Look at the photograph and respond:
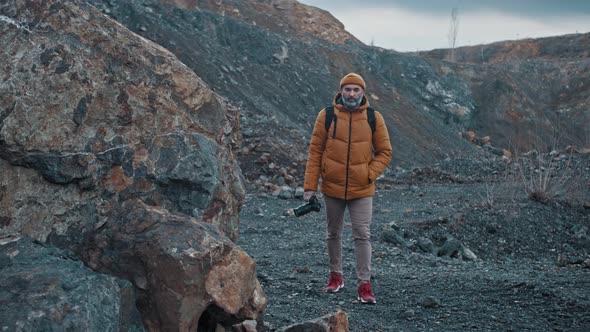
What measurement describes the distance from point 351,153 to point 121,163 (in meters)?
2.02

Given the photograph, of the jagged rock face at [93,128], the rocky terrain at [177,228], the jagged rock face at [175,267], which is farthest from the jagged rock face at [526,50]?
the jagged rock face at [175,267]

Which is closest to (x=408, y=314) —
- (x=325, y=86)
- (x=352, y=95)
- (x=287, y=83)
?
(x=352, y=95)

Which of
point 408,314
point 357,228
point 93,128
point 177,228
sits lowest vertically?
point 408,314

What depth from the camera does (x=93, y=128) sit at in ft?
12.4

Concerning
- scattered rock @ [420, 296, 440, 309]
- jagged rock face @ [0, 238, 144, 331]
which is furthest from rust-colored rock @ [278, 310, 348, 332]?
scattered rock @ [420, 296, 440, 309]

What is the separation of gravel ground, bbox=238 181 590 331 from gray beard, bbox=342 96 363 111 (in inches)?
57.1

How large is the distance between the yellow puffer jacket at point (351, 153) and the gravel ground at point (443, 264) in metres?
0.87

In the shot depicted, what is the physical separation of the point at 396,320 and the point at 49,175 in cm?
264

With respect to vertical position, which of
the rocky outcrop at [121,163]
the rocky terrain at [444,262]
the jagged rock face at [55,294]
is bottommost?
the rocky terrain at [444,262]

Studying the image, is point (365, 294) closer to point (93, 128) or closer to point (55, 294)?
point (93, 128)

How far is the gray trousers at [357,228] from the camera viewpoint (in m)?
5.42

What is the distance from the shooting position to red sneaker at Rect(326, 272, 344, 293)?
5.78 m

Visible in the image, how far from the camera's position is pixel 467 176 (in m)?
18.4

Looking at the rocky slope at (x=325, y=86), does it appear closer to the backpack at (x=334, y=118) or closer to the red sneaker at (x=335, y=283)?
the red sneaker at (x=335, y=283)
